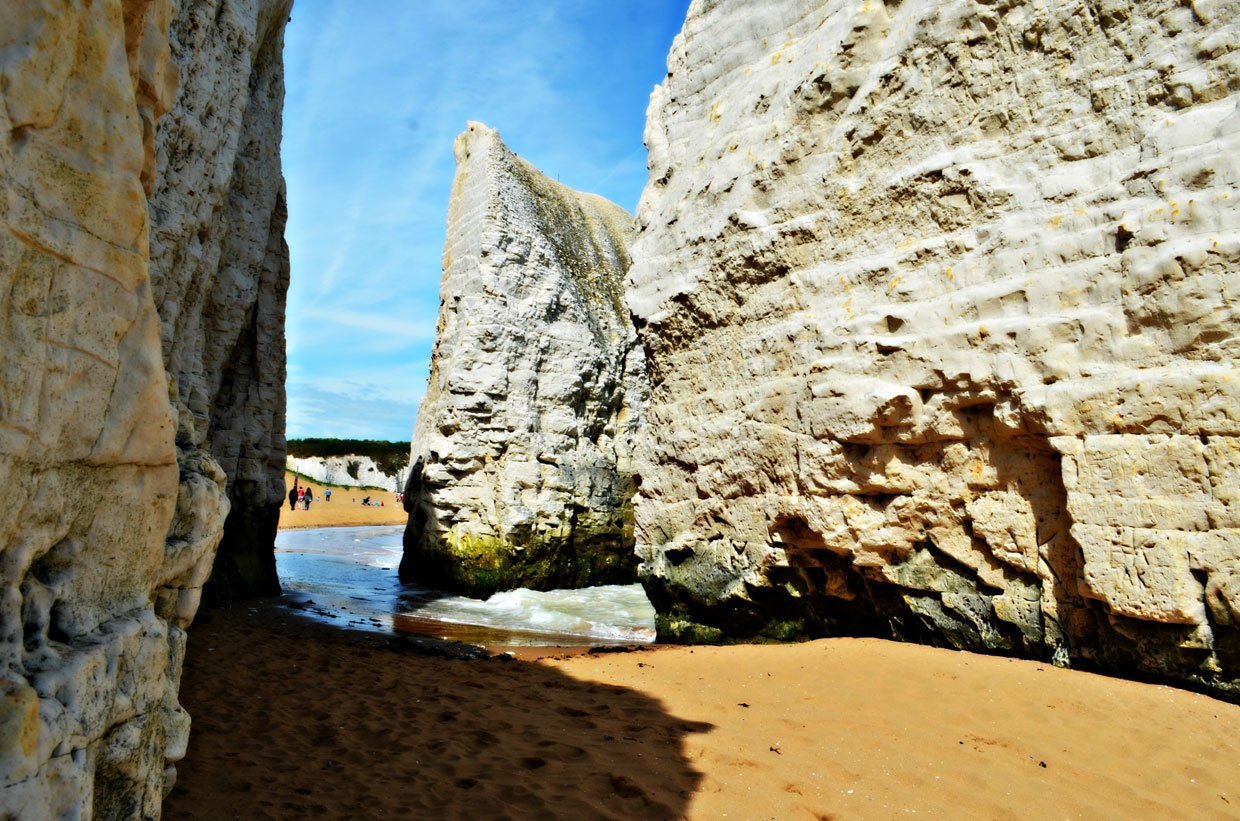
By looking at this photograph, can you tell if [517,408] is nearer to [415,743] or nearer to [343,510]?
[415,743]

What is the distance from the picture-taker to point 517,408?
16.1 m

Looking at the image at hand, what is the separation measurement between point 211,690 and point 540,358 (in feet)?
38.0

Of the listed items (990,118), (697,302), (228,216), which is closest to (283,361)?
(228,216)

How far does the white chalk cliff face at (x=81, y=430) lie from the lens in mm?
2029

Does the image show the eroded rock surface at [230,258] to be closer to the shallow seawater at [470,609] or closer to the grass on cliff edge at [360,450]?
the shallow seawater at [470,609]

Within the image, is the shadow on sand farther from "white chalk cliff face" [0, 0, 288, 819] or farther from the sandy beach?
the sandy beach

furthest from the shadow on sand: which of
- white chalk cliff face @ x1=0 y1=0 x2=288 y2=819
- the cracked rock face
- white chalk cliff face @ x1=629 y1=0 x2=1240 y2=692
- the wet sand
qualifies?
the cracked rock face

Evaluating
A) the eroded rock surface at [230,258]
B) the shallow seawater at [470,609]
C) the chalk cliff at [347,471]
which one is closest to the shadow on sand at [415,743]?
the eroded rock surface at [230,258]

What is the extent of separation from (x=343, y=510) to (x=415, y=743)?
123ft

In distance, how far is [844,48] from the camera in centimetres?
779

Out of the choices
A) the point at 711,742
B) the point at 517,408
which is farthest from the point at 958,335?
the point at 517,408

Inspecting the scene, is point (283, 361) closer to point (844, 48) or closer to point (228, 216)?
point (228, 216)

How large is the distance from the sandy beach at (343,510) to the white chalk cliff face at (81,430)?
2937 cm

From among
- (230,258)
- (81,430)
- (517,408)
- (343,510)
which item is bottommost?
(343,510)
